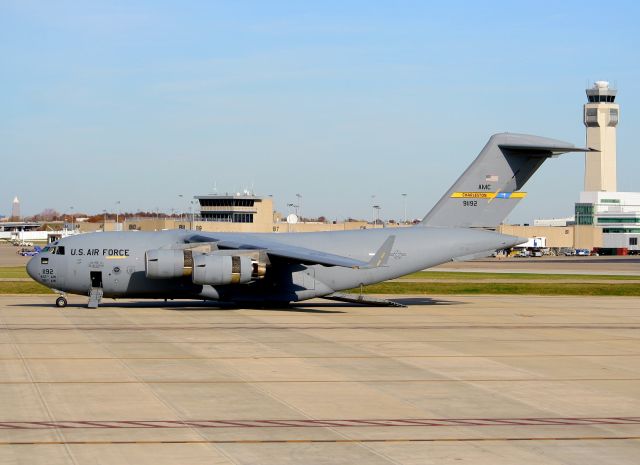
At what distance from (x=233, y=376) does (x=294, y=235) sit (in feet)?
64.0

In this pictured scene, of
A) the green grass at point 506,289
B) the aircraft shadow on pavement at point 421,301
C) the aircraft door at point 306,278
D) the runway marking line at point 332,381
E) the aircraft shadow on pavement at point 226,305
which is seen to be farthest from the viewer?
the green grass at point 506,289

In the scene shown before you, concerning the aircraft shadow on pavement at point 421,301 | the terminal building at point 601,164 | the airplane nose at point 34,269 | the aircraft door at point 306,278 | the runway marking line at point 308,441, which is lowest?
the runway marking line at point 308,441

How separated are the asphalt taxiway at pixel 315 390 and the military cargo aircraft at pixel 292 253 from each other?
8.20 ft

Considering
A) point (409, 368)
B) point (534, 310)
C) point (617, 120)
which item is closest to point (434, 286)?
point (534, 310)

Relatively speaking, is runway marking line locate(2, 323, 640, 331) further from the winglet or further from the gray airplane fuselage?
the gray airplane fuselage

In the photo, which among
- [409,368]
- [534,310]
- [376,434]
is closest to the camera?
[376,434]

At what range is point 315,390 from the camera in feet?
64.1

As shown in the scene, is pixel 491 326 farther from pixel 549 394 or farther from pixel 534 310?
pixel 549 394

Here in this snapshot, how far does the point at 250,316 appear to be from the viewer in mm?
35656

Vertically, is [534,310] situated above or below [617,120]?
below

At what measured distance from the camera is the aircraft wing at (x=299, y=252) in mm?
35062

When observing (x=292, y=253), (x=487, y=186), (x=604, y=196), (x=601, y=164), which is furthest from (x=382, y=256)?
(x=601, y=164)

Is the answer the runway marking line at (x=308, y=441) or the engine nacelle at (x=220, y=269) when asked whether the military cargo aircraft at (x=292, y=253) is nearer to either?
the engine nacelle at (x=220, y=269)

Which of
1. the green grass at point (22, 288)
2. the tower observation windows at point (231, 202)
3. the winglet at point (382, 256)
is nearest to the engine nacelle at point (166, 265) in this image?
the winglet at point (382, 256)
